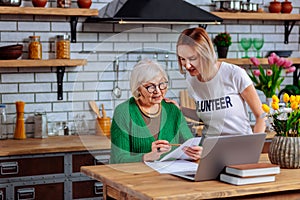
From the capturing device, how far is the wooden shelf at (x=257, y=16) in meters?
5.51

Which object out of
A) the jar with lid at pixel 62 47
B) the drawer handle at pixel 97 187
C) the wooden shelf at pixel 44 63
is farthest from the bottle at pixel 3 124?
the drawer handle at pixel 97 187

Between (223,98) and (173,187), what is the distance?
116cm

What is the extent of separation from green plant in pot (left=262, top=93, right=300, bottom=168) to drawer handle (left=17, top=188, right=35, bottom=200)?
1821 mm

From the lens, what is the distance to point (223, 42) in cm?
555

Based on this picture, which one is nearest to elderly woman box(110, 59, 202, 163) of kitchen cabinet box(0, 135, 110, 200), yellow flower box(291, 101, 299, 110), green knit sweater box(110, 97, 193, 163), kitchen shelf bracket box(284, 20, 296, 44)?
green knit sweater box(110, 97, 193, 163)

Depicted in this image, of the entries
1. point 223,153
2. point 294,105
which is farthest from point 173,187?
point 294,105

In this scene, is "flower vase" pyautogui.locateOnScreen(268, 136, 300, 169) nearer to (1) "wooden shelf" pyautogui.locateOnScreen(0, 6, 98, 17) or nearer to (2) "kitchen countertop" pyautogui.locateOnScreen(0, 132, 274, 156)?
(2) "kitchen countertop" pyautogui.locateOnScreen(0, 132, 274, 156)

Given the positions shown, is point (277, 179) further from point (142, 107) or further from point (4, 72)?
point (4, 72)

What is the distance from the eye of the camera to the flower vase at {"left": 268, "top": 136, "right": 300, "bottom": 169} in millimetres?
3369

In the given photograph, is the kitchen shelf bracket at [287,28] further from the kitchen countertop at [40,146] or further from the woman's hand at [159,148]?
the woman's hand at [159,148]

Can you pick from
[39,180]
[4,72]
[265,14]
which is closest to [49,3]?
[4,72]

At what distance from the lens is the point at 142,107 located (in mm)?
3393

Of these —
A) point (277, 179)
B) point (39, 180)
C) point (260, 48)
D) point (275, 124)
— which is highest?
point (260, 48)

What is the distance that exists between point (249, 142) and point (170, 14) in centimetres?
211
